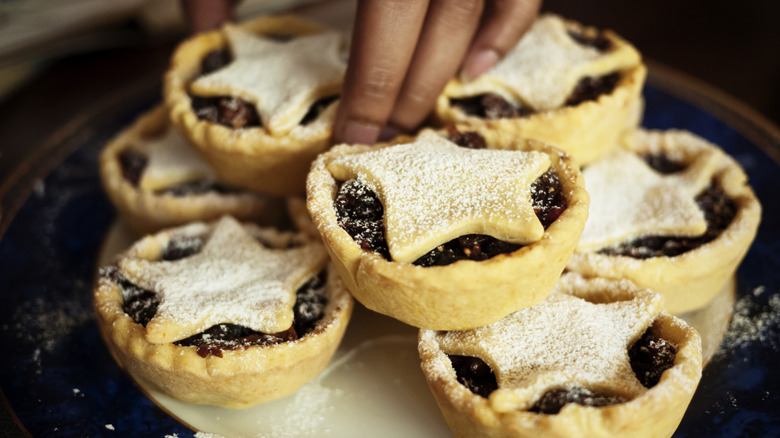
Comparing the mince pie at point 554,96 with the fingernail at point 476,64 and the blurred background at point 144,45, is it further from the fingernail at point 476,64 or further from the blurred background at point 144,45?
the blurred background at point 144,45

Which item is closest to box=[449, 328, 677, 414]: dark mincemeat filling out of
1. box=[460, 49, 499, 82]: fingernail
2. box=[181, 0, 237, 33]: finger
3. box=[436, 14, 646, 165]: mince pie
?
box=[436, 14, 646, 165]: mince pie

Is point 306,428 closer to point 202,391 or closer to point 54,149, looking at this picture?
point 202,391

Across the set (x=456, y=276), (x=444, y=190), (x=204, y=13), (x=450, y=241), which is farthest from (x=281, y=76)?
(x=456, y=276)

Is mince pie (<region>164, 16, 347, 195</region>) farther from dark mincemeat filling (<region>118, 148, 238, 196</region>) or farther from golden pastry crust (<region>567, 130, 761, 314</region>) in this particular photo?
golden pastry crust (<region>567, 130, 761, 314</region>)

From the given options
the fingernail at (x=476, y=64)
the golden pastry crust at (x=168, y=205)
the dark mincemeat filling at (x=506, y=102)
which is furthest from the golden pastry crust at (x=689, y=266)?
the golden pastry crust at (x=168, y=205)

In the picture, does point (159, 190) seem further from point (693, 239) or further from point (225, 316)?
point (693, 239)

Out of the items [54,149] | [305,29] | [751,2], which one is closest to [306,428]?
[305,29]
